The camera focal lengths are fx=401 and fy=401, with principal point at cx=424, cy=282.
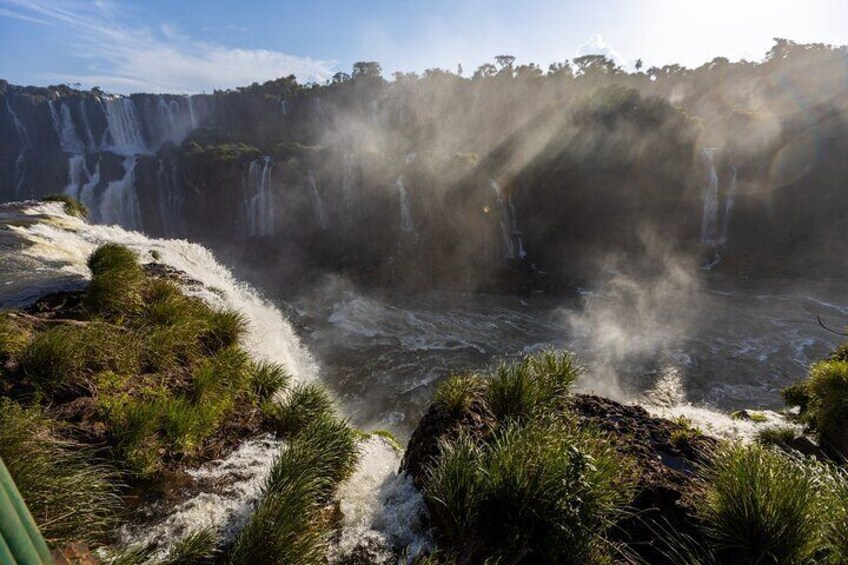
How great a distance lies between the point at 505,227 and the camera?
36.8 meters

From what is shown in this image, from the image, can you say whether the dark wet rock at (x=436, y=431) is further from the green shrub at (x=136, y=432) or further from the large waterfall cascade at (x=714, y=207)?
the large waterfall cascade at (x=714, y=207)

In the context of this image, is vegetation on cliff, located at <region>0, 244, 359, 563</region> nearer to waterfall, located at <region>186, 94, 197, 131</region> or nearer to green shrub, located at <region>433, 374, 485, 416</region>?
green shrub, located at <region>433, 374, 485, 416</region>

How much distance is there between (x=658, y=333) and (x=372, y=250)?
969 inches

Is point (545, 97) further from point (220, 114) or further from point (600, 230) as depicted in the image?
point (220, 114)

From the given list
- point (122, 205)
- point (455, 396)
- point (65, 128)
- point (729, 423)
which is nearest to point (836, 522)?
point (455, 396)

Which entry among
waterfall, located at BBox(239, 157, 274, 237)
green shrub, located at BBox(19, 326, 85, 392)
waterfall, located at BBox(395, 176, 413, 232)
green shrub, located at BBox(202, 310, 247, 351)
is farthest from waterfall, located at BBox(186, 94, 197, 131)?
green shrub, located at BBox(19, 326, 85, 392)

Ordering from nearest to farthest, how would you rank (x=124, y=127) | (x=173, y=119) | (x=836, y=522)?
(x=836, y=522) < (x=124, y=127) < (x=173, y=119)

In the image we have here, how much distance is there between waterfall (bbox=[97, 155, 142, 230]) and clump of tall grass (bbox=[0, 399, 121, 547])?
51685mm

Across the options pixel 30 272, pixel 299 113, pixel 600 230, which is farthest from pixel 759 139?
pixel 299 113

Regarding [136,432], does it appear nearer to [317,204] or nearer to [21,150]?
[317,204]

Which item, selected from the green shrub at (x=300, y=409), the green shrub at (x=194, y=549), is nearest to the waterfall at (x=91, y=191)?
the green shrub at (x=300, y=409)

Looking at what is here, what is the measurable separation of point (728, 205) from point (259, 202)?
47.8 metres

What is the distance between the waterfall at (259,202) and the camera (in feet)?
147

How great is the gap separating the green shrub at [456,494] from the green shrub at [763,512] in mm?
1937
